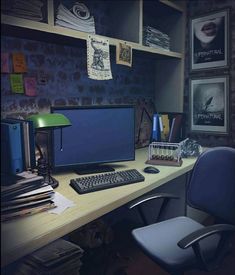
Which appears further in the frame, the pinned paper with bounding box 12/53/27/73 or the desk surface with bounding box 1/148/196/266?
the pinned paper with bounding box 12/53/27/73

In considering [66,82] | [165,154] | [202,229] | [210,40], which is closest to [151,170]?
[165,154]

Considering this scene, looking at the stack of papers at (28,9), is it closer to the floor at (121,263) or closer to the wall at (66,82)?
the wall at (66,82)

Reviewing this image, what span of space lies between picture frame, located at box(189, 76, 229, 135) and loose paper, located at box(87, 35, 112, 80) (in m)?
1.23

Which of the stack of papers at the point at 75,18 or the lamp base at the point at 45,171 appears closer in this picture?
the lamp base at the point at 45,171

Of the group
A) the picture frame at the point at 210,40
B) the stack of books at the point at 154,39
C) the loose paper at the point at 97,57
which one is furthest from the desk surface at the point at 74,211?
the picture frame at the point at 210,40

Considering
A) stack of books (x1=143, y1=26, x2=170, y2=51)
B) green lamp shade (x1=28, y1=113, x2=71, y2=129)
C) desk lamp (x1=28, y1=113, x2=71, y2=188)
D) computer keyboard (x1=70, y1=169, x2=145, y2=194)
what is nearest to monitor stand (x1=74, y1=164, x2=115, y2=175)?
computer keyboard (x1=70, y1=169, x2=145, y2=194)

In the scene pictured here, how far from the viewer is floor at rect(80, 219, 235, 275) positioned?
1988 mm

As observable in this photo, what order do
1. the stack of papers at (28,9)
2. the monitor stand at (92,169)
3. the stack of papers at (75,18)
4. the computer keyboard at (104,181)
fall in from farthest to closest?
the monitor stand at (92,169), the stack of papers at (75,18), the computer keyboard at (104,181), the stack of papers at (28,9)

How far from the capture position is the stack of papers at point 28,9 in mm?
1411

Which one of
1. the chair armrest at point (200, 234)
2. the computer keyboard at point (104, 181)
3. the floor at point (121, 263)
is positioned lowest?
the floor at point (121, 263)

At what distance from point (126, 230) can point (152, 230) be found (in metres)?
1.05

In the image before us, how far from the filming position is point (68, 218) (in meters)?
1.18

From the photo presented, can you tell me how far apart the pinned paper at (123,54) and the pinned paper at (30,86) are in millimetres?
575

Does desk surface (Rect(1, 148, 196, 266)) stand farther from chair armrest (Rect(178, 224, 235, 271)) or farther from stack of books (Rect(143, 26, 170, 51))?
stack of books (Rect(143, 26, 170, 51))
